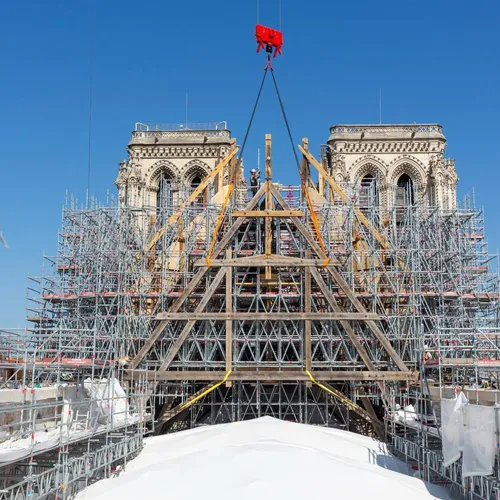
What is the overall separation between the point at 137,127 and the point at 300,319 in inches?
803

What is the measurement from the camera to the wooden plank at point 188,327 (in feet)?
106

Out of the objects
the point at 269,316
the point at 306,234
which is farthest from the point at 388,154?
the point at 269,316

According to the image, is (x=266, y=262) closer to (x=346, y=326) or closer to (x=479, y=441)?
(x=346, y=326)

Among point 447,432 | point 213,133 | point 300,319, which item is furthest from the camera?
point 213,133

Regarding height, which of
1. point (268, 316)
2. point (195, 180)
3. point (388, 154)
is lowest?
point (268, 316)

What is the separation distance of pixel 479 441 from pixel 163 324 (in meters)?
17.1

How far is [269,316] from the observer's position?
32.2m

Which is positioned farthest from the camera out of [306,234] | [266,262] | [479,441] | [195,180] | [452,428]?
[195,180]

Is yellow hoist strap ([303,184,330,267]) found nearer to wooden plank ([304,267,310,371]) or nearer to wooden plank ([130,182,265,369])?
wooden plank ([304,267,310,371])

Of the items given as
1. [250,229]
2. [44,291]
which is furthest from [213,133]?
[44,291]

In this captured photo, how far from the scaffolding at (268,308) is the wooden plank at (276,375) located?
6 cm

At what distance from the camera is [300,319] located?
106ft

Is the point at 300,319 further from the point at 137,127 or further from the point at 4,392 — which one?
the point at 137,127

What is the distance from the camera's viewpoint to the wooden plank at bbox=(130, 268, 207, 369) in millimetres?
32344
